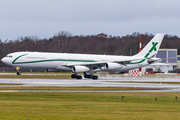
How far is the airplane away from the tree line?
71594 mm

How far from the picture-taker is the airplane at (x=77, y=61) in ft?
185

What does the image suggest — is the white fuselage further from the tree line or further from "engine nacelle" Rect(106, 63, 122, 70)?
the tree line

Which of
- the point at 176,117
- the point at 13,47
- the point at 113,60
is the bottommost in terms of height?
the point at 176,117

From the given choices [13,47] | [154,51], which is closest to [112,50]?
[13,47]

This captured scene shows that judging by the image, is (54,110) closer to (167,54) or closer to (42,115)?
(42,115)

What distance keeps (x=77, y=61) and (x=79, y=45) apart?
104731mm

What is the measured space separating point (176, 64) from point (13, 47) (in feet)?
232

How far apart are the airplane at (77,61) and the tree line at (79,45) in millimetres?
71594

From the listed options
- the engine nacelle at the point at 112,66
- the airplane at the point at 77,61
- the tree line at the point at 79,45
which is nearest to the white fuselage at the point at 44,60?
the airplane at the point at 77,61

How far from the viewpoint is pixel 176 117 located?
53.0 ft

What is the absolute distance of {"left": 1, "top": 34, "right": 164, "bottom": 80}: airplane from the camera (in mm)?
56250

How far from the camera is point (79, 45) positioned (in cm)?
16512

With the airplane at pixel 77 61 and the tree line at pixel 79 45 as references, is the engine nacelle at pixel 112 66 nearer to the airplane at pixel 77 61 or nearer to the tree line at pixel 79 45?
the airplane at pixel 77 61

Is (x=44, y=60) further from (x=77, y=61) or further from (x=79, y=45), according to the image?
(x=79, y=45)
